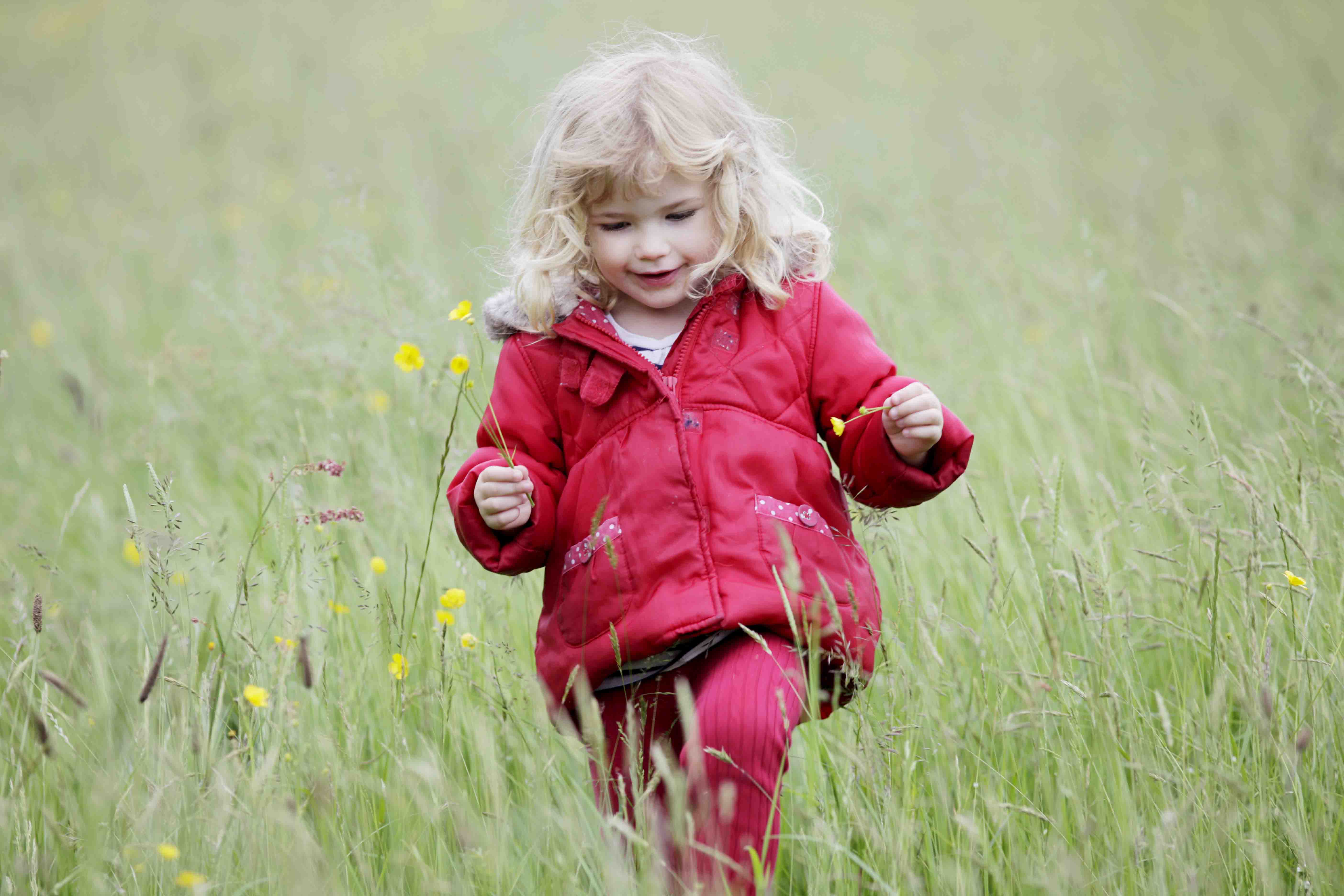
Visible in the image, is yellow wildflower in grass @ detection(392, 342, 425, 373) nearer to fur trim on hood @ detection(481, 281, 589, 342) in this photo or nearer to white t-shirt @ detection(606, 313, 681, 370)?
fur trim on hood @ detection(481, 281, 589, 342)

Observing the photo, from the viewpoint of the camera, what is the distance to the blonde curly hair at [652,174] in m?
1.89

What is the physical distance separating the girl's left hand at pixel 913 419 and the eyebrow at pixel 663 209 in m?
0.47

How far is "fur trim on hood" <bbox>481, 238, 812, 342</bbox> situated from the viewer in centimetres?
199

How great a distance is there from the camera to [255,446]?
11.0ft

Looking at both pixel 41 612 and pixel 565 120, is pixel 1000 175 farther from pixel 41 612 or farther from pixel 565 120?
pixel 41 612

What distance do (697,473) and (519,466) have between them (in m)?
0.30

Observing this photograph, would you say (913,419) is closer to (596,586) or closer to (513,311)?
(596,586)

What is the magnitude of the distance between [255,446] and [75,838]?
178 centimetres

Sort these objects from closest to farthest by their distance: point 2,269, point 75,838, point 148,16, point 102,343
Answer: point 75,838
point 102,343
point 2,269
point 148,16

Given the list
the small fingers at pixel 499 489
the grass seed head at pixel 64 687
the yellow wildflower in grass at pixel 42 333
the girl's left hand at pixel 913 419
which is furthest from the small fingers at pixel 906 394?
the yellow wildflower in grass at pixel 42 333

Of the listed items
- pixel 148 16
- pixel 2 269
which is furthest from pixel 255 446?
pixel 148 16

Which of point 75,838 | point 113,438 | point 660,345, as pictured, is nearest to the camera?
point 75,838

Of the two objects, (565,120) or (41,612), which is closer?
(41,612)

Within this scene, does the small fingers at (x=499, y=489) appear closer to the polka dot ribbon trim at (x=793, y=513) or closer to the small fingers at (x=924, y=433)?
the polka dot ribbon trim at (x=793, y=513)
